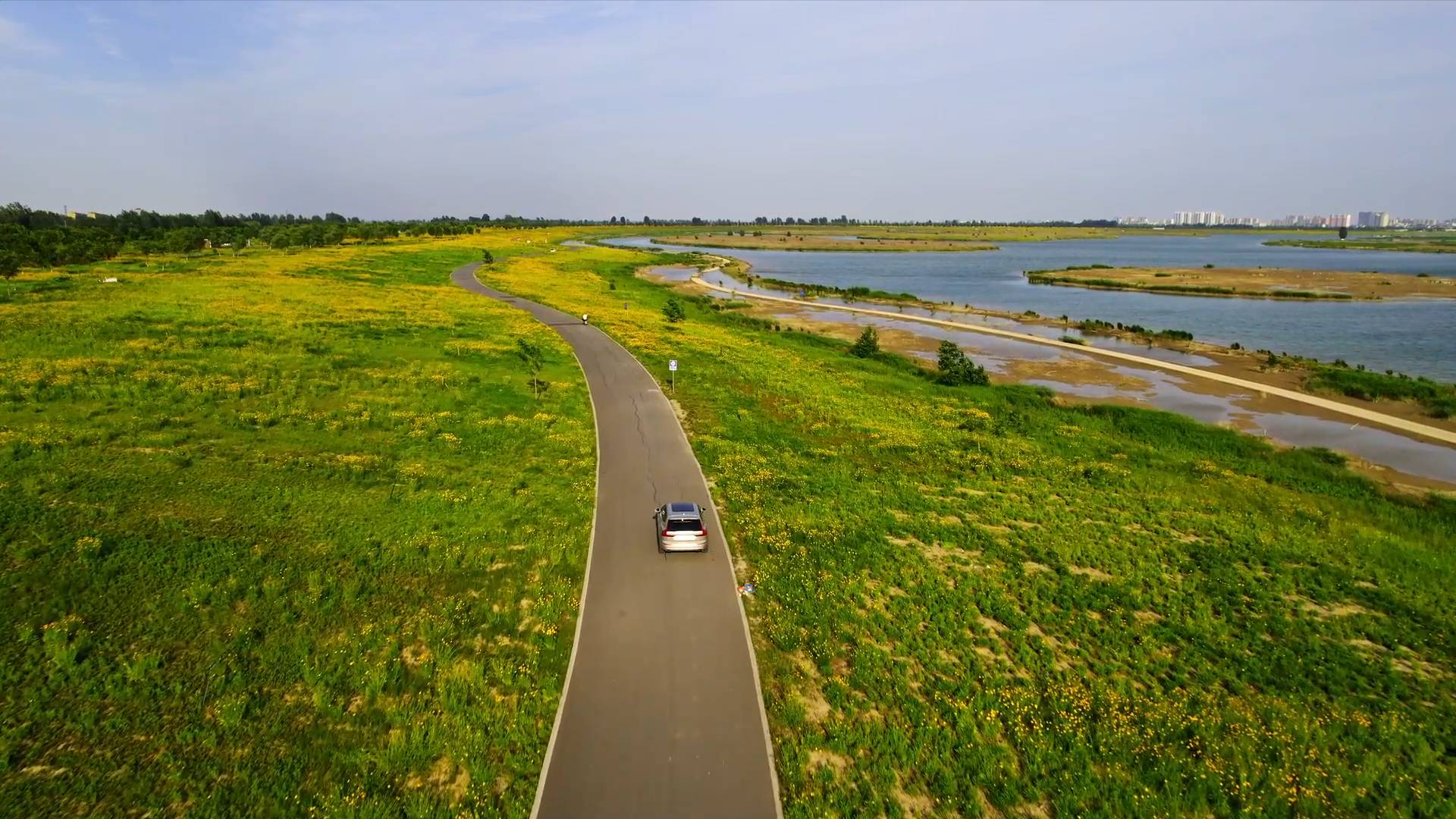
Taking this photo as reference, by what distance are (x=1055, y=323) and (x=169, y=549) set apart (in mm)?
84723

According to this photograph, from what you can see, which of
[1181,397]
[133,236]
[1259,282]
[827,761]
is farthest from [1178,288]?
[133,236]

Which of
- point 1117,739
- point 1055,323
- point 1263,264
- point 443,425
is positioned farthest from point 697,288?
point 1263,264

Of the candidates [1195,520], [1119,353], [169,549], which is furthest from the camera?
[1119,353]

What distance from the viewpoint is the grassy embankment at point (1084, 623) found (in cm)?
1165

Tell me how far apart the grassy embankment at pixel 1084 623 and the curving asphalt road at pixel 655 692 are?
822 mm

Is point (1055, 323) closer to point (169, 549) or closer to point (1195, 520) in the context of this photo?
point (1195, 520)

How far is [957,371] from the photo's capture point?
44.1m

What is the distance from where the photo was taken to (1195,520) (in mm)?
22547

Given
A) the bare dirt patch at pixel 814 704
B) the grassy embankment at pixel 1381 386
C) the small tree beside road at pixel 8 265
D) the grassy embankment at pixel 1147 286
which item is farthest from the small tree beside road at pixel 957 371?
the small tree beside road at pixel 8 265

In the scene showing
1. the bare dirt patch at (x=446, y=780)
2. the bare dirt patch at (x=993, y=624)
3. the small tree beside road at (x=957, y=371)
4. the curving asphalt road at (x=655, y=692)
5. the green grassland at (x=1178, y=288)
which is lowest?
the bare dirt patch at (x=446, y=780)

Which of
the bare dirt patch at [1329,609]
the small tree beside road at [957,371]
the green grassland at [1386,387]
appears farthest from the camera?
the small tree beside road at [957,371]

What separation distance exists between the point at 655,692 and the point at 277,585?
10.5 m

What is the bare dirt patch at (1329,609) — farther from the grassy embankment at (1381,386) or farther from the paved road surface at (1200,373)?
the grassy embankment at (1381,386)

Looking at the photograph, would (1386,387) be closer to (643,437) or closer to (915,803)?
(643,437)
